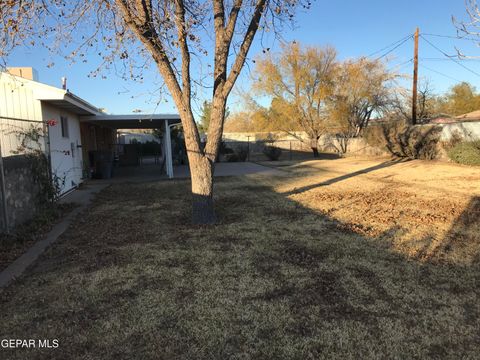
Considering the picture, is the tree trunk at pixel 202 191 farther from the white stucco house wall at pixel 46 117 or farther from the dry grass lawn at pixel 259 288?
the white stucco house wall at pixel 46 117

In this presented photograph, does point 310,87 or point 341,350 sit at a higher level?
point 310,87

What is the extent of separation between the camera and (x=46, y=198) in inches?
310

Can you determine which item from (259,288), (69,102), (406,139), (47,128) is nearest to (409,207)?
(259,288)

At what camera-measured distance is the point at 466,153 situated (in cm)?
1680

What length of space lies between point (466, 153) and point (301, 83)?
13812mm

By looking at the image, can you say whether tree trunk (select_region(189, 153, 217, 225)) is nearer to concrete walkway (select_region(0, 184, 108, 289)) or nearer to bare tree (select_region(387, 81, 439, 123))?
→ concrete walkway (select_region(0, 184, 108, 289))

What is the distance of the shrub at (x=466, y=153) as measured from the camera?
16.3 metres

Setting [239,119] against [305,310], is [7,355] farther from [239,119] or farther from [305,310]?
[239,119]

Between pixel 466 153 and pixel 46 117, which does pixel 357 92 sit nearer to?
pixel 466 153

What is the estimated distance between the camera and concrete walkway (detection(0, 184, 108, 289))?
4.51m

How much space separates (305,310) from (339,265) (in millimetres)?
1328

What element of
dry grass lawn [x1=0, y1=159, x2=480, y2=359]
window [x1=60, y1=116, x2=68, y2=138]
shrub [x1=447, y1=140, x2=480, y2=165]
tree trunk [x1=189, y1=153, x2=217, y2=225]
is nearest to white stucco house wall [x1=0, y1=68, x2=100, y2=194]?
window [x1=60, y1=116, x2=68, y2=138]

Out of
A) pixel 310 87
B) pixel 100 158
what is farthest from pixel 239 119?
pixel 100 158

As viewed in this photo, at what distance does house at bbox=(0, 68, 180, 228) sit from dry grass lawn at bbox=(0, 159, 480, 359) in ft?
5.14
